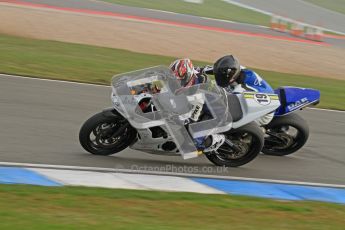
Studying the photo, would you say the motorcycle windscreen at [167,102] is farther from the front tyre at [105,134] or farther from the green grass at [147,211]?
the green grass at [147,211]

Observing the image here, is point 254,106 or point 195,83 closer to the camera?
point 195,83

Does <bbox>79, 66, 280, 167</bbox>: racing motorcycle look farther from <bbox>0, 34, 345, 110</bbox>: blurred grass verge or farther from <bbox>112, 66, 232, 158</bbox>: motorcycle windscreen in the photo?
<bbox>0, 34, 345, 110</bbox>: blurred grass verge

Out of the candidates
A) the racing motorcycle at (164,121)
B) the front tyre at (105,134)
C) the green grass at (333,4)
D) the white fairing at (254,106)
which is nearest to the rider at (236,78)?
the white fairing at (254,106)

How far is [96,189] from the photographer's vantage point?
8.25 meters

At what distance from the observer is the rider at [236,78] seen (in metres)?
10.1

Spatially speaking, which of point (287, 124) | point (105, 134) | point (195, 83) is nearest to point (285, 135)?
point (287, 124)

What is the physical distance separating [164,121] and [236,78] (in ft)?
5.02

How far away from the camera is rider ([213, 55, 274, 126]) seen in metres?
10.1

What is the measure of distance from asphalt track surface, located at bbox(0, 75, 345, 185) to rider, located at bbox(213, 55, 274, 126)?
982 millimetres

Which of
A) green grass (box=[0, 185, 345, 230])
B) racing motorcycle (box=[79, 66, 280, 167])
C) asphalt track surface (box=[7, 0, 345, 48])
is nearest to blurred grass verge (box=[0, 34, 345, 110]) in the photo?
racing motorcycle (box=[79, 66, 280, 167])

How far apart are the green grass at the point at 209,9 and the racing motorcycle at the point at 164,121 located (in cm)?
2476

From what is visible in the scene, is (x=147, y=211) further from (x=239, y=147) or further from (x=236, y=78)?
(x=236, y=78)

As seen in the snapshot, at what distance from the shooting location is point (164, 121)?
948 centimetres

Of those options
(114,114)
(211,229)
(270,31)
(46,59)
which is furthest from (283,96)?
(270,31)
